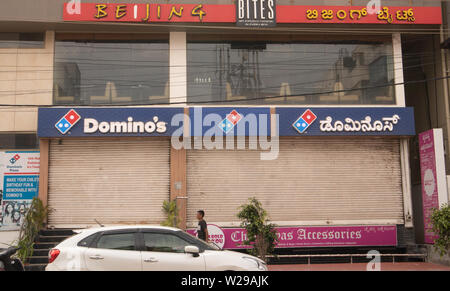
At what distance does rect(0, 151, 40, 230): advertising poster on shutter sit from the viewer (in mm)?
17297

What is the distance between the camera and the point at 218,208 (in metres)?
17.4

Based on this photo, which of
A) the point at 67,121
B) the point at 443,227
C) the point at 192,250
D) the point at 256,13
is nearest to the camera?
the point at 192,250

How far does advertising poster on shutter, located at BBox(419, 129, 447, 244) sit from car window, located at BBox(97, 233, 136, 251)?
1046 cm

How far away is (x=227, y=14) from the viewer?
17.9 m

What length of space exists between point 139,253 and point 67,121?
9129 millimetres

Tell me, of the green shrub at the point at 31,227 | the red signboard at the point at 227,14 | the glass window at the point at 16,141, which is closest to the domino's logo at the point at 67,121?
the glass window at the point at 16,141

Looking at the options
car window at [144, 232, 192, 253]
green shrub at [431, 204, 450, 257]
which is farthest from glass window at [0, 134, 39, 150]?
green shrub at [431, 204, 450, 257]

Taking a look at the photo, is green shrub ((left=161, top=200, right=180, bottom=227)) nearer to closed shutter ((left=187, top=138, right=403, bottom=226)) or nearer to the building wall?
closed shutter ((left=187, top=138, right=403, bottom=226))

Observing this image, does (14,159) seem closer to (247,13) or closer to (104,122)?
(104,122)

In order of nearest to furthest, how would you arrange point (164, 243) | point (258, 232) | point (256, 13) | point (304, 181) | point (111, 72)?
point (164, 243) → point (258, 232) → point (304, 181) → point (256, 13) → point (111, 72)

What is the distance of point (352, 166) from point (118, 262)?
11098 mm

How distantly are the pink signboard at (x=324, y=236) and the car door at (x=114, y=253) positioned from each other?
7.83m

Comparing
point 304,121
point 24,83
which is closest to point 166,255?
point 304,121

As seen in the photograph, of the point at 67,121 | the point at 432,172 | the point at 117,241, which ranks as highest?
the point at 67,121
